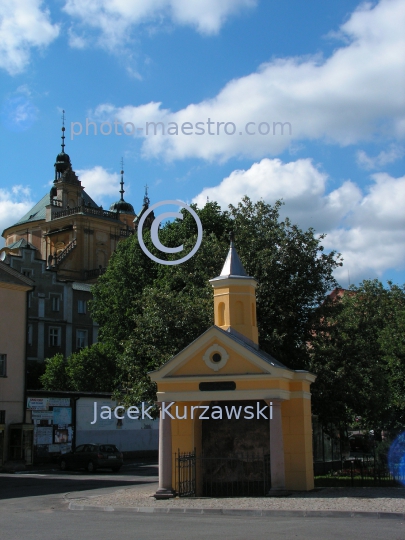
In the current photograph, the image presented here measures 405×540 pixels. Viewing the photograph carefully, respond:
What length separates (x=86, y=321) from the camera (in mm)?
66188

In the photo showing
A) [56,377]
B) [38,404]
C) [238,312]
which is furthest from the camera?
[56,377]

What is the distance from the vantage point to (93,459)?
33750 mm

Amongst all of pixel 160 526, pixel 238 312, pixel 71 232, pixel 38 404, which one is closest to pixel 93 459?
pixel 38 404

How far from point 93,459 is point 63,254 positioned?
44.6 m

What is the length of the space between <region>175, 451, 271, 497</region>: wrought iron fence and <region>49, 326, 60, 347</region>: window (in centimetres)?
4457

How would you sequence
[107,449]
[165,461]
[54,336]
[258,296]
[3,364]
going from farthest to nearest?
1. [54,336]
2. [3,364]
3. [107,449]
4. [258,296]
5. [165,461]

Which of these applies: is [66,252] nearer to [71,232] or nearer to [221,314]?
[71,232]

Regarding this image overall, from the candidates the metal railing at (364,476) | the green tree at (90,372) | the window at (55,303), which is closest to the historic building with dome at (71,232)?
the window at (55,303)

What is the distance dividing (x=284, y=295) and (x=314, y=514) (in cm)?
1400

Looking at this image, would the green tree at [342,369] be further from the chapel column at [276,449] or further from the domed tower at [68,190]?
the domed tower at [68,190]

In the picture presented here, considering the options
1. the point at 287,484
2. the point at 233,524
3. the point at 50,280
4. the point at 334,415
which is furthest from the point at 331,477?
the point at 50,280

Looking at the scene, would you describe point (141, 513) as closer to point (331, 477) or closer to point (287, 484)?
point (287, 484)

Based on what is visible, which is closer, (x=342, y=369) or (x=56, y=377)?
(x=342, y=369)

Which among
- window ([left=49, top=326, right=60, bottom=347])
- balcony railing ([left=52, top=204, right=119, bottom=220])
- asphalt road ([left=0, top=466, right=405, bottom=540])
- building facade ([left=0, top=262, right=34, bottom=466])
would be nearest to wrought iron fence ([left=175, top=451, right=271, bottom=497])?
asphalt road ([left=0, top=466, right=405, bottom=540])
